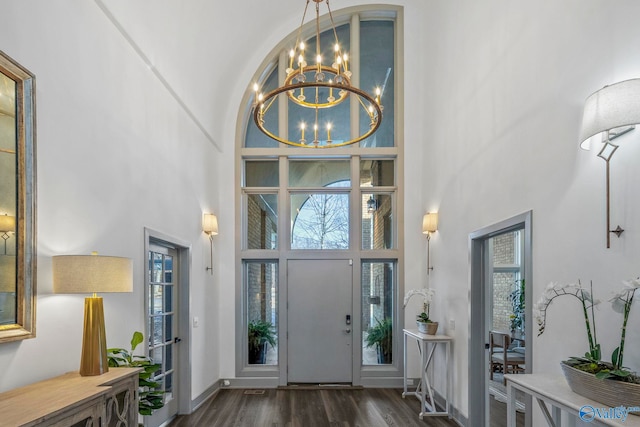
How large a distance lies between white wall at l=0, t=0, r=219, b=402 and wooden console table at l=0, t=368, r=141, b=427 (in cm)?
19

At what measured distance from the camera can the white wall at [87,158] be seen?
2.62m

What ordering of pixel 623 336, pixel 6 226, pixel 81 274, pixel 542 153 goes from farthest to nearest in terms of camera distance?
pixel 542 153
pixel 81 274
pixel 6 226
pixel 623 336

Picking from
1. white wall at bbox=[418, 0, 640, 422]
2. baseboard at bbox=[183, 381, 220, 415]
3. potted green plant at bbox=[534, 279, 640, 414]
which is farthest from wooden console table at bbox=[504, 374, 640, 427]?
baseboard at bbox=[183, 381, 220, 415]

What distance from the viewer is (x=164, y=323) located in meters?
5.02

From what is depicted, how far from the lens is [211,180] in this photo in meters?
6.53

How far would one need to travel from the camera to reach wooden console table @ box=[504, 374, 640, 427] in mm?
1928

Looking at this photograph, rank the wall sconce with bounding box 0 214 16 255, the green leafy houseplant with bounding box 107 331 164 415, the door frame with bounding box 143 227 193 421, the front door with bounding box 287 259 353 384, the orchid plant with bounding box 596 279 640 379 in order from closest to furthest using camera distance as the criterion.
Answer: the orchid plant with bounding box 596 279 640 379
the wall sconce with bounding box 0 214 16 255
the green leafy houseplant with bounding box 107 331 164 415
the door frame with bounding box 143 227 193 421
the front door with bounding box 287 259 353 384

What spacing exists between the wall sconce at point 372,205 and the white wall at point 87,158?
3.02 m

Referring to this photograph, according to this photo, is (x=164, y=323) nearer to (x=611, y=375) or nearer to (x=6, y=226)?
(x=6, y=226)

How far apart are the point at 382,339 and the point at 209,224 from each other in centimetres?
300

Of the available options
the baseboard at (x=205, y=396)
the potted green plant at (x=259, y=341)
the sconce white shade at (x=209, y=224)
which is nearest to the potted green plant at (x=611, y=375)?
the baseboard at (x=205, y=396)

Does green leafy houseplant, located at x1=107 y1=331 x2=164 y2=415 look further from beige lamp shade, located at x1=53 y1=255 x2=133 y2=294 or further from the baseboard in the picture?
the baseboard

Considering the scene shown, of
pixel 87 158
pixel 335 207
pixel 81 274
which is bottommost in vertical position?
pixel 81 274

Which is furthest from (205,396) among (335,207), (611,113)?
(611,113)
